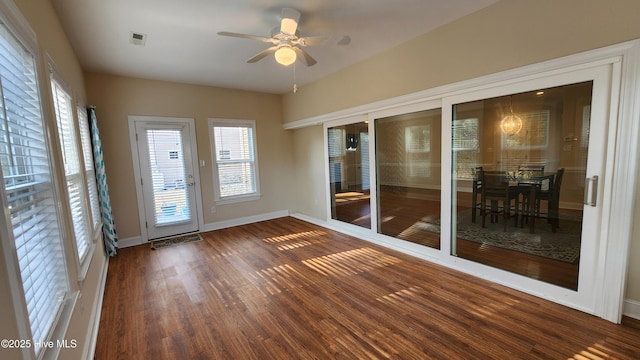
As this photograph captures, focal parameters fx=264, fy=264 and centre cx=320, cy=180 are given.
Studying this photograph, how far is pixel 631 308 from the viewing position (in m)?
2.06

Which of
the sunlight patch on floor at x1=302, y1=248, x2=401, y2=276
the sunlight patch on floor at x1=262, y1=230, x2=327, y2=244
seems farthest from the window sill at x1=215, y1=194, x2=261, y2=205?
the sunlight patch on floor at x1=302, y1=248, x2=401, y2=276

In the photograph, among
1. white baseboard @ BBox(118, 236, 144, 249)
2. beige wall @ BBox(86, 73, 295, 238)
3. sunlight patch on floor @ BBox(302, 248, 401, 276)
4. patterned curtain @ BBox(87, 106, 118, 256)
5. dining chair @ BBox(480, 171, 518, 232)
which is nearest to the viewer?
dining chair @ BBox(480, 171, 518, 232)

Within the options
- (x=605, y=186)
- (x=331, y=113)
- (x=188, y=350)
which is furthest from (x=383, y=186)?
Result: (x=188, y=350)

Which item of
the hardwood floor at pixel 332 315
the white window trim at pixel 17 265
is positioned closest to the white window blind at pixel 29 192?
the white window trim at pixel 17 265

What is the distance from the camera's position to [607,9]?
1.92m

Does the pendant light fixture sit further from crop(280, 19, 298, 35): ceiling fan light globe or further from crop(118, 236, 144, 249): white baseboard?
crop(118, 236, 144, 249): white baseboard

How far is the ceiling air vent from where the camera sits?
2761 millimetres

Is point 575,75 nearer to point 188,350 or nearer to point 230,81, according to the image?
point 188,350

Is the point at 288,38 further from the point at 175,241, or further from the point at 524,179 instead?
the point at 175,241

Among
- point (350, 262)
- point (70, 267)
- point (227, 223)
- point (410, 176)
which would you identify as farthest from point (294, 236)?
point (70, 267)

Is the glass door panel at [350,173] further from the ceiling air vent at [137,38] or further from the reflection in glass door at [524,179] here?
the ceiling air vent at [137,38]

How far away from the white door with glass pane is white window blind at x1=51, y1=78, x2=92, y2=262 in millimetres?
1751

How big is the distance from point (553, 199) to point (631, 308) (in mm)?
943

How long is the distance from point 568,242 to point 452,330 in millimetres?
1403
